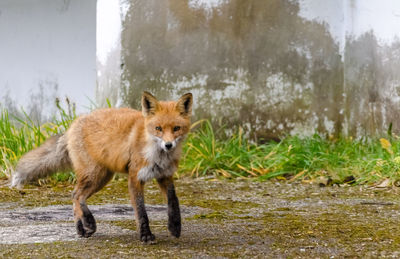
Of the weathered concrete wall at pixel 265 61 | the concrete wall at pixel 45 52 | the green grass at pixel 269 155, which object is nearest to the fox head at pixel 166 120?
the green grass at pixel 269 155

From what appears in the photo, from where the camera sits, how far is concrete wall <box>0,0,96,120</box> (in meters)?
7.83

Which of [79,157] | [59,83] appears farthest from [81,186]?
[59,83]

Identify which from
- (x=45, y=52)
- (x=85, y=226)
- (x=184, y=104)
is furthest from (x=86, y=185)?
(x=45, y=52)

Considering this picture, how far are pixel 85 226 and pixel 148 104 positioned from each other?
2.77 feet

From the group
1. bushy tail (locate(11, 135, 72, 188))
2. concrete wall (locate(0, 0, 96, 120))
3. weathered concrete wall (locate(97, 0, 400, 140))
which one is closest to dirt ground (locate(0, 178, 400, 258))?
bushy tail (locate(11, 135, 72, 188))

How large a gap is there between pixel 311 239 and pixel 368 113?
363 cm

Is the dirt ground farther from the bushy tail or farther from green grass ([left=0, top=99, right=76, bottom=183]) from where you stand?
green grass ([left=0, top=99, right=76, bottom=183])

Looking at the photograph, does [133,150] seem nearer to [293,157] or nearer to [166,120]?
[166,120]

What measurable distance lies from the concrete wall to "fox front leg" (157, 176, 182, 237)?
4.76m

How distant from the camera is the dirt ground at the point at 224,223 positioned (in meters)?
2.69

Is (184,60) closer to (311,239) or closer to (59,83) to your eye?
(59,83)

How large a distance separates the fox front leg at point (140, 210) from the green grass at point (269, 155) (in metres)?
2.76

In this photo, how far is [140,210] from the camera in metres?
2.99

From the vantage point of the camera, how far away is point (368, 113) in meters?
6.18
